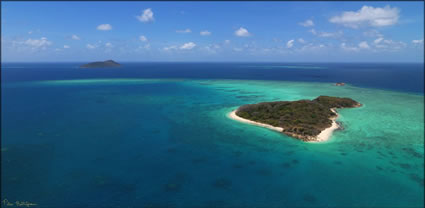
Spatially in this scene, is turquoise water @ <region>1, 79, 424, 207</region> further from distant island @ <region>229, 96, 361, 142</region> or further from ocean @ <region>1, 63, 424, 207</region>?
distant island @ <region>229, 96, 361, 142</region>

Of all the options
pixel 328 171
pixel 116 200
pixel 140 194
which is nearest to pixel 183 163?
pixel 140 194

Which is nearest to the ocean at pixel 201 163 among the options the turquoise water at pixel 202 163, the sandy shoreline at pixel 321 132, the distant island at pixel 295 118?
the turquoise water at pixel 202 163

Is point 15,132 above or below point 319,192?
above

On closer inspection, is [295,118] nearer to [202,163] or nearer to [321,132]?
[321,132]

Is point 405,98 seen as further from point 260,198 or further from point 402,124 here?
point 260,198

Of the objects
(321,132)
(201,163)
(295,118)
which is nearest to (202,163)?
(201,163)

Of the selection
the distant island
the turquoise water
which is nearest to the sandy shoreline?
the distant island
